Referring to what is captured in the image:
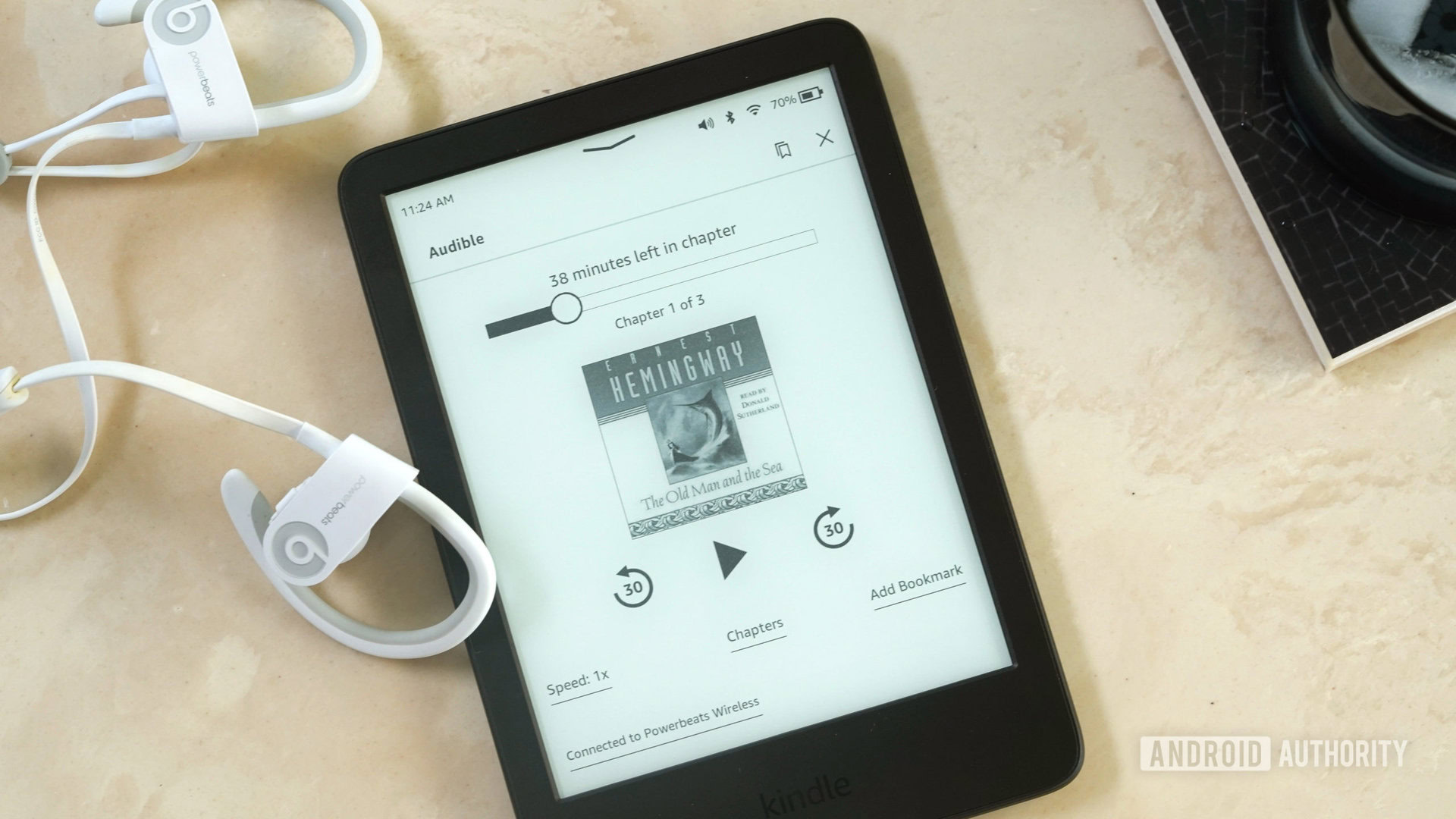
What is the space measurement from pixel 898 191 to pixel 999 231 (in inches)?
2.1

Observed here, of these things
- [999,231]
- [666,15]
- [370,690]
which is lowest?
[370,690]

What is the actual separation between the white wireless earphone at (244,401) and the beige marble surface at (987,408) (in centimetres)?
2

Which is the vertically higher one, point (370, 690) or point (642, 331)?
point (642, 331)

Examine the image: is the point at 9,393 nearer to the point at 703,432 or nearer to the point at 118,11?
the point at 118,11

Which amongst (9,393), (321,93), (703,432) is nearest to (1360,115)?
(703,432)

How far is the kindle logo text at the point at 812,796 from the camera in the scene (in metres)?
0.39

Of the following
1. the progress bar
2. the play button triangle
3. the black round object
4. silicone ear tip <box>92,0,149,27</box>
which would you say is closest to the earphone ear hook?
silicone ear tip <box>92,0,149,27</box>

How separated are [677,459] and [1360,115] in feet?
1.00

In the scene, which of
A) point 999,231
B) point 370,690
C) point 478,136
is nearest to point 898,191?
point 999,231

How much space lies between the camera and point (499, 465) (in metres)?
0.39

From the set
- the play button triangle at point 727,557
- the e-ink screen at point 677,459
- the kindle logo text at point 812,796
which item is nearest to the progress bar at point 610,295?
the e-ink screen at point 677,459

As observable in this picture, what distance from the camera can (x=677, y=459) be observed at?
1.28 ft

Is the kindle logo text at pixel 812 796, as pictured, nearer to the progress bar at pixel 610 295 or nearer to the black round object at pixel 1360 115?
the progress bar at pixel 610 295

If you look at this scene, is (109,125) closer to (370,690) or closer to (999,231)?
(370,690)
